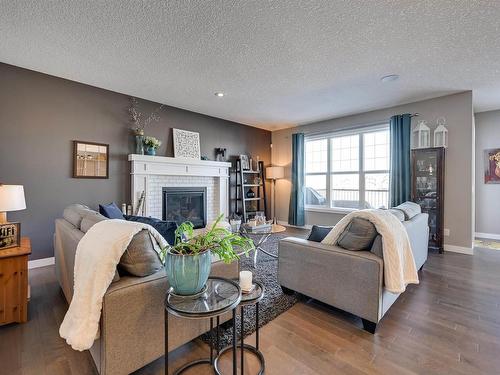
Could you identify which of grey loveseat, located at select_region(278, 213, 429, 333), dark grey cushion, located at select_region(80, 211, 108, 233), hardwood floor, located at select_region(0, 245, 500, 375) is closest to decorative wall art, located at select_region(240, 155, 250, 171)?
grey loveseat, located at select_region(278, 213, 429, 333)

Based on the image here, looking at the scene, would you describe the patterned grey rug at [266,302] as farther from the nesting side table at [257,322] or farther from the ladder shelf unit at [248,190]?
the ladder shelf unit at [248,190]

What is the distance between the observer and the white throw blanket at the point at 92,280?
1.18m

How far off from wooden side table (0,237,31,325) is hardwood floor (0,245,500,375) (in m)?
0.08

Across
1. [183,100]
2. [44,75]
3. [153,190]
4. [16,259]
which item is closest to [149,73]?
[183,100]

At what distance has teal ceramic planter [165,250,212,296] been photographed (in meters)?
1.20

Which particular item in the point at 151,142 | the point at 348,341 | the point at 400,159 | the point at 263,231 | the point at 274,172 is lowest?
the point at 348,341

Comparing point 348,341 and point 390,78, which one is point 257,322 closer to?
point 348,341

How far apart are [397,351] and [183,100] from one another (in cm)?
424

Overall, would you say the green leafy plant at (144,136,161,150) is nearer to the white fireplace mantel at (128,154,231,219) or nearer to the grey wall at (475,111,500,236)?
the white fireplace mantel at (128,154,231,219)

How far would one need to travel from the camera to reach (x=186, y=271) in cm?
121

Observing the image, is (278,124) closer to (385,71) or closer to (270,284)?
(385,71)

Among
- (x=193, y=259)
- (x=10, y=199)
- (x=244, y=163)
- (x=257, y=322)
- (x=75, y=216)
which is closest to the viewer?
(x=193, y=259)

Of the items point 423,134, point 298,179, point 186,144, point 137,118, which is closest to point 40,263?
point 137,118

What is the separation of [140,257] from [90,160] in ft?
9.63
